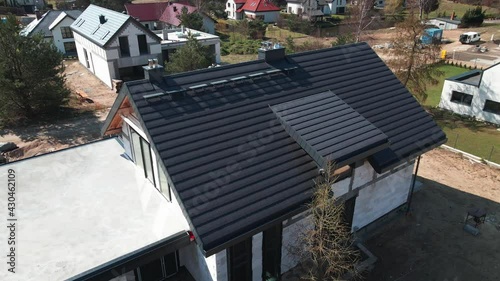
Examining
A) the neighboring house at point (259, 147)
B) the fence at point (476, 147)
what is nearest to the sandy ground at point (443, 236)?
the neighboring house at point (259, 147)

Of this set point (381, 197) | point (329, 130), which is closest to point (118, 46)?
point (329, 130)

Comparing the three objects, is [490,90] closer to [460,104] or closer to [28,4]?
[460,104]

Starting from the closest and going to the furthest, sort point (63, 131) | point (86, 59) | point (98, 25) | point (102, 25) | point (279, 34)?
point (63, 131)
point (102, 25)
point (98, 25)
point (86, 59)
point (279, 34)

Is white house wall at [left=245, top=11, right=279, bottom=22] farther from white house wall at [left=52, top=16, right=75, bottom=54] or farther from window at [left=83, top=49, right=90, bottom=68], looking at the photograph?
window at [left=83, top=49, right=90, bottom=68]

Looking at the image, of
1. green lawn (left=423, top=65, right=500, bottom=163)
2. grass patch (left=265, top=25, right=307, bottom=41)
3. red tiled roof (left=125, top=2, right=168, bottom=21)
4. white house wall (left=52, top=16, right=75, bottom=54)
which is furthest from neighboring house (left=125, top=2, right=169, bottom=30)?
green lawn (left=423, top=65, right=500, bottom=163)

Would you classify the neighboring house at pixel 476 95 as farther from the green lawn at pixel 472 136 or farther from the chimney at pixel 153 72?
the chimney at pixel 153 72
